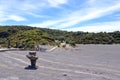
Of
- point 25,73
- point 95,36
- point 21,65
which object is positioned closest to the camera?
point 25,73

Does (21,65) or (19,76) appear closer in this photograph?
(19,76)

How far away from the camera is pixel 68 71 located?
549 inches

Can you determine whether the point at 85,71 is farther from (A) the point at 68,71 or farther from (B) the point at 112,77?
(B) the point at 112,77

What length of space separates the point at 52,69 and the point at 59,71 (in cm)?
72

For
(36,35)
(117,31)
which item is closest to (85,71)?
(36,35)

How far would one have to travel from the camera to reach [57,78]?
12078 millimetres

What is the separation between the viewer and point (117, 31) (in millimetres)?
74188

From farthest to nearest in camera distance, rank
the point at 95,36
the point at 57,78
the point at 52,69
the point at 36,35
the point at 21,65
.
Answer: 1. the point at 95,36
2. the point at 36,35
3. the point at 21,65
4. the point at 52,69
5. the point at 57,78

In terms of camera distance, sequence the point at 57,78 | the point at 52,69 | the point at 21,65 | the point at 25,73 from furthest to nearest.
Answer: the point at 21,65 → the point at 52,69 → the point at 25,73 → the point at 57,78

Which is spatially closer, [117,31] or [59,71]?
[59,71]

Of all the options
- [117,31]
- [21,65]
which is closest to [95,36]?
[117,31]

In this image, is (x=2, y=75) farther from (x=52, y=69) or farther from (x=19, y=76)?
(x=52, y=69)

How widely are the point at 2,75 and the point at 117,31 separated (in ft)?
211

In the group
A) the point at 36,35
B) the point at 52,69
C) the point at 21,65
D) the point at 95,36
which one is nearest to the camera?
the point at 52,69
